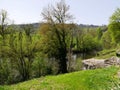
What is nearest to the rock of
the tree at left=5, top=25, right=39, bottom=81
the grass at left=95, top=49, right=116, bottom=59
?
the grass at left=95, top=49, right=116, bottom=59

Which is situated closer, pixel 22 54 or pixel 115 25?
pixel 22 54

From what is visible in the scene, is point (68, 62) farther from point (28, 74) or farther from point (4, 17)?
point (4, 17)

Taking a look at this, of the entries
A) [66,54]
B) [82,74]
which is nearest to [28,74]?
[66,54]

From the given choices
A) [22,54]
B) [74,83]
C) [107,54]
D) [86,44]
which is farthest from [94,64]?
[86,44]

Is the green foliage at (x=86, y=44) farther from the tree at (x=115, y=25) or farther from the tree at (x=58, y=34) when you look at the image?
the tree at (x=58, y=34)

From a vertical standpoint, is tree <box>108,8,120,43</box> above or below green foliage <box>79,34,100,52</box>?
above

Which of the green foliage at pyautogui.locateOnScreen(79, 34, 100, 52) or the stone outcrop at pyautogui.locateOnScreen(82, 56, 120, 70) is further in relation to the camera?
the green foliage at pyautogui.locateOnScreen(79, 34, 100, 52)

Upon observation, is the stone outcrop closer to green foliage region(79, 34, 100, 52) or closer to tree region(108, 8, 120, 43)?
tree region(108, 8, 120, 43)

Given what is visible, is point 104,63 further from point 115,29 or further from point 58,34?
point 115,29

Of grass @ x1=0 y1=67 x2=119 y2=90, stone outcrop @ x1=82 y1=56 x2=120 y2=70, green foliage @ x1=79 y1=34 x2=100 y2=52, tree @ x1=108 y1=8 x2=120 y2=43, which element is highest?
tree @ x1=108 y1=8 x2=120 y2=43

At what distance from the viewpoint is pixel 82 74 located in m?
15.8

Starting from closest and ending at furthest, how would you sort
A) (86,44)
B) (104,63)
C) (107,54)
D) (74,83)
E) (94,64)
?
(74,83)
(104,63)
(94,64)
(107,54)
(86,44)

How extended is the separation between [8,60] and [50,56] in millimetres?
6939

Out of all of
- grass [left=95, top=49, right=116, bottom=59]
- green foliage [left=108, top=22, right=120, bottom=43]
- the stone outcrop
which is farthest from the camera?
green foliage [left=108, top=22, right=120, bottom=43]
